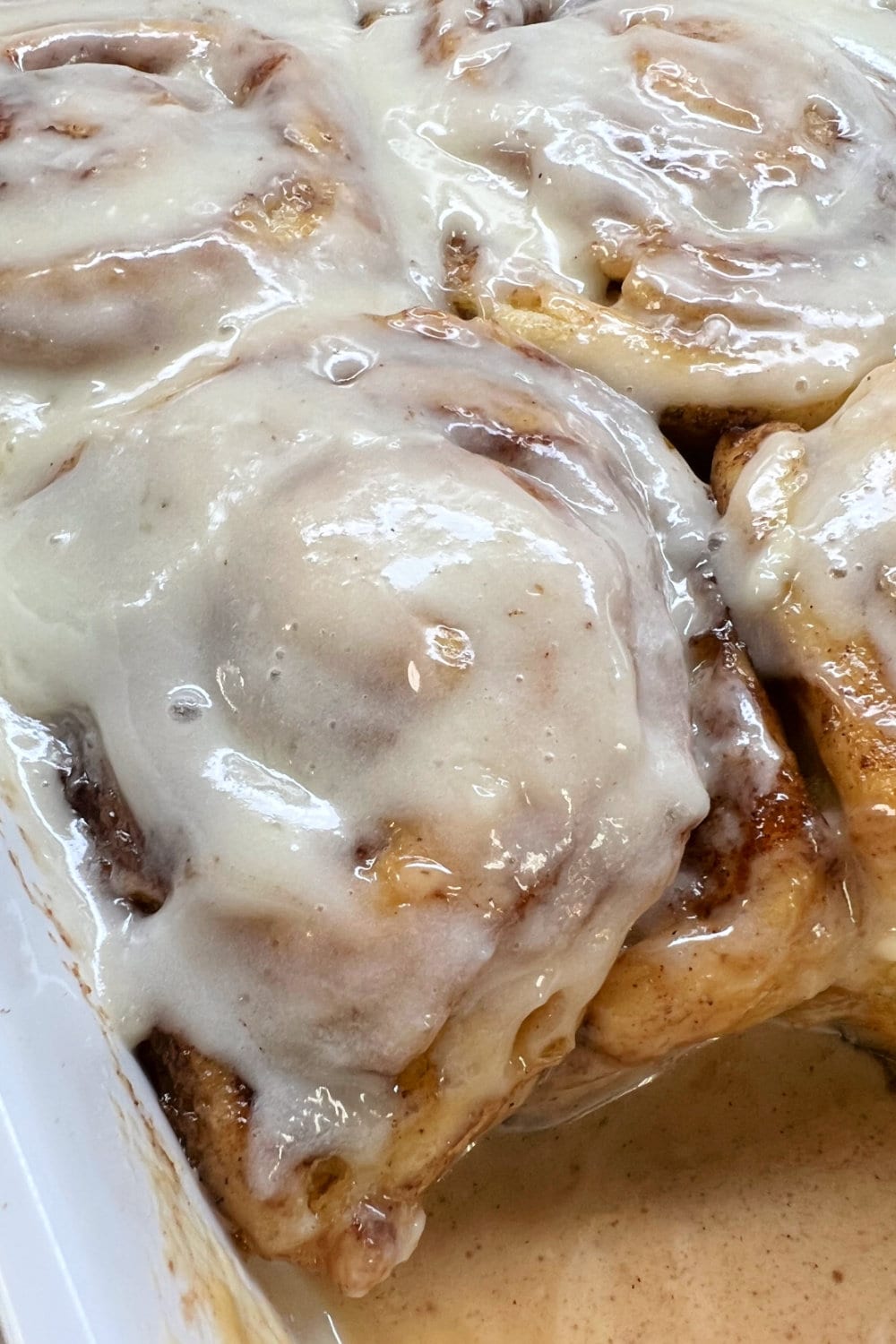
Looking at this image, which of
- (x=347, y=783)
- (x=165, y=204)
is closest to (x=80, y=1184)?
(x=347, y=783)

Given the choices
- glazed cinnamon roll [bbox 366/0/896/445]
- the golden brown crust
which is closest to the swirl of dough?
glazed cinnamon roll [bbox 366/0/896/445]

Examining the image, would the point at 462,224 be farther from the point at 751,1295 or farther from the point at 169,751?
the point at 751,1295

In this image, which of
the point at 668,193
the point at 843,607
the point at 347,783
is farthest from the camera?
the point at 668,193

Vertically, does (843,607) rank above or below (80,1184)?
above

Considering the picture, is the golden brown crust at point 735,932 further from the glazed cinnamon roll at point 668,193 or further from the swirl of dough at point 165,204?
the swirl of dough at point 165,204

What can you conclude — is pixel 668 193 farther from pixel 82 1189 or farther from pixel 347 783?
pixel 82 1189

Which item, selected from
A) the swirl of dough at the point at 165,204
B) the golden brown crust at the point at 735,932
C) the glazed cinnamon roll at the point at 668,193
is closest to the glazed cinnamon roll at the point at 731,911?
the golden brown crust at the point at 735,932

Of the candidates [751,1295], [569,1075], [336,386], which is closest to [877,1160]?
[751,1295]
